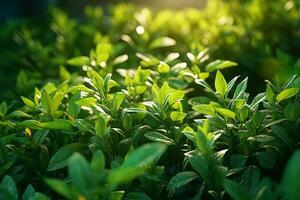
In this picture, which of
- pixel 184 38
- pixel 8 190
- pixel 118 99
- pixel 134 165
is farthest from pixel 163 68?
pixel 184 38

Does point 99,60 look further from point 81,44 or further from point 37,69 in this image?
point 81,44

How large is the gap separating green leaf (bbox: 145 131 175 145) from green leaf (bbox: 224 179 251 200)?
397 millimetres

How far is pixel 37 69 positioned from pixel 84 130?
5.85 feet

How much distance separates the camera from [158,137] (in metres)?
1.84

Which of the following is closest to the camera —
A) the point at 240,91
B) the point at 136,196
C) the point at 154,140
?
the point at 136,196

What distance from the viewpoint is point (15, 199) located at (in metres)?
1.59

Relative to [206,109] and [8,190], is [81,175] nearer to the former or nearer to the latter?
[8,190]

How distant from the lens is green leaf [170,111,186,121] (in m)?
1.88

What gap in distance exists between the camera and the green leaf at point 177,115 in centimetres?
188

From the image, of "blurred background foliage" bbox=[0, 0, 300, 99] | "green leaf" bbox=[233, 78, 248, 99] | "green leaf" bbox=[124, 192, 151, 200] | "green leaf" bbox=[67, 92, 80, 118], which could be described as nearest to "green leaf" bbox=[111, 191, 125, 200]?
"green leaf" bbox=[124, 192, 151, 200]

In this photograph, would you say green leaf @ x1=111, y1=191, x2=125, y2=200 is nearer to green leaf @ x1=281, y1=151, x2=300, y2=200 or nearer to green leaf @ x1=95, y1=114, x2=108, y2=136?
green leaf @ x1=95, y1=114, x2=108, y2=136

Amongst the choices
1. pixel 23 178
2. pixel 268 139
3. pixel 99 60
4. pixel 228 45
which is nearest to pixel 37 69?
pixel 99 60

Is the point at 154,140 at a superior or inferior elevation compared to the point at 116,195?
superior

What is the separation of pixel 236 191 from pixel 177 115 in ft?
1.67
